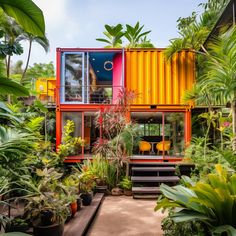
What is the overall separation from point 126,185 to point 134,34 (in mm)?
8315

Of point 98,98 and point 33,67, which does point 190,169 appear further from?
point 33,67

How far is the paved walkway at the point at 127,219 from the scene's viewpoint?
12.6ft

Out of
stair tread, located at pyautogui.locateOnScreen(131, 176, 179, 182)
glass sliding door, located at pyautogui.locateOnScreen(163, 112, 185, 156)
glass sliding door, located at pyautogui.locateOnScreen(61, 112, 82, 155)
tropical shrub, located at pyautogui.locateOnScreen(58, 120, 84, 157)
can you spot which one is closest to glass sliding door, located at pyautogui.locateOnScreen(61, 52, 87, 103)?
glass sliding door, located at pyautogui.locateOnScreen(61, 112, 82, 155)

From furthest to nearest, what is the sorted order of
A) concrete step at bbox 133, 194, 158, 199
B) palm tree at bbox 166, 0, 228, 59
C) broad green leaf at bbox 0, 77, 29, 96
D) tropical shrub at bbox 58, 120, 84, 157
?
palm tree at bbox 166, 0, 228, 59 < tropical shrub at bbox 58, 120, 84, 157 < concrete step at bbox 133, 194, 158, 199 < broad green leaf at bbox 0, 77, 29, 96

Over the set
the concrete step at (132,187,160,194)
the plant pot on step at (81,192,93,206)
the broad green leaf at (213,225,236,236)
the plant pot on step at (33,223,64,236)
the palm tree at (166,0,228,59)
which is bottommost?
the concrete step at (132,187,160,194)

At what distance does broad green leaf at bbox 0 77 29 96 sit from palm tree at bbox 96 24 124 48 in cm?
1071

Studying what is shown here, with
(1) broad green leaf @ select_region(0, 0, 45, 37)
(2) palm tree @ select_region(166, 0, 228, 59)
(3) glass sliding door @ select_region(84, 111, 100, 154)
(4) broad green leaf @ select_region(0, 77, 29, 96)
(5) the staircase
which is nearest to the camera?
(1) broad green leaf @ select_region(0, 0, 45, 37)

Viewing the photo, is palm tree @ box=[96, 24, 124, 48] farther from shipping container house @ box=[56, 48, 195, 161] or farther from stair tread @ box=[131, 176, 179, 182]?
stair tread @ box=[131, 176, 179, 182]

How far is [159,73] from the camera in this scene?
858 cm

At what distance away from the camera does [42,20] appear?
1.85m

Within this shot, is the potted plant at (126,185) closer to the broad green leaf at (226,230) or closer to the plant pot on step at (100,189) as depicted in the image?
the plant pot on step at (100,189)

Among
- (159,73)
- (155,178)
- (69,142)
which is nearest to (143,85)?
(159,73)

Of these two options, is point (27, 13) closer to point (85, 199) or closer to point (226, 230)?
point (226, 230)

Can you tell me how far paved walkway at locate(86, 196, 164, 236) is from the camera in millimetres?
3854
